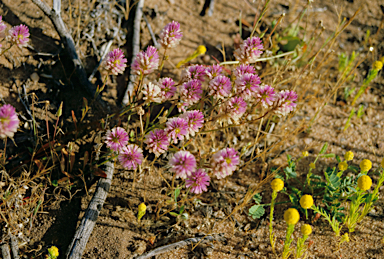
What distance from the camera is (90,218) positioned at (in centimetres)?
187

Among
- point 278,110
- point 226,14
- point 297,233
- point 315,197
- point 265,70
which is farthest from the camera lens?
point 226,14

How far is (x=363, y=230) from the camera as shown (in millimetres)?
2186

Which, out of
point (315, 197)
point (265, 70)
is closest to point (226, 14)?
point (265, 70)

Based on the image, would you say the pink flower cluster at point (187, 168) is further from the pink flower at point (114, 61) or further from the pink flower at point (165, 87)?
the pink flower at point (114, 61)

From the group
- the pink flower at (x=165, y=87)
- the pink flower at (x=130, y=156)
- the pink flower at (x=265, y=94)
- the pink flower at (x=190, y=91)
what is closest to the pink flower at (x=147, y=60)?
the pink flower at (x=165, y=87)

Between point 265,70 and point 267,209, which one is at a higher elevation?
point 265,70

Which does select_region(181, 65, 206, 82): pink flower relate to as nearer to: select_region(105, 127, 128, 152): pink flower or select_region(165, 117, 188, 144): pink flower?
select_region(165, 117, 188, 144): pink flower

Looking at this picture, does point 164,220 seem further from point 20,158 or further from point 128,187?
point 20,158

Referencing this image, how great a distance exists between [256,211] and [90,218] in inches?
47.0

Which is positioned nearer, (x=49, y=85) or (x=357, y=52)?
(x=49, y=85)

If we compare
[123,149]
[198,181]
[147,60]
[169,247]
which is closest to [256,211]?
[169,247]

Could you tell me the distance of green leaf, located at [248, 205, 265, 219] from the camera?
2.15m

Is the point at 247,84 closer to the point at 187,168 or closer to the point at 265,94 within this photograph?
the point at 265,94

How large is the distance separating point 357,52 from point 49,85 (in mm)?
3323
